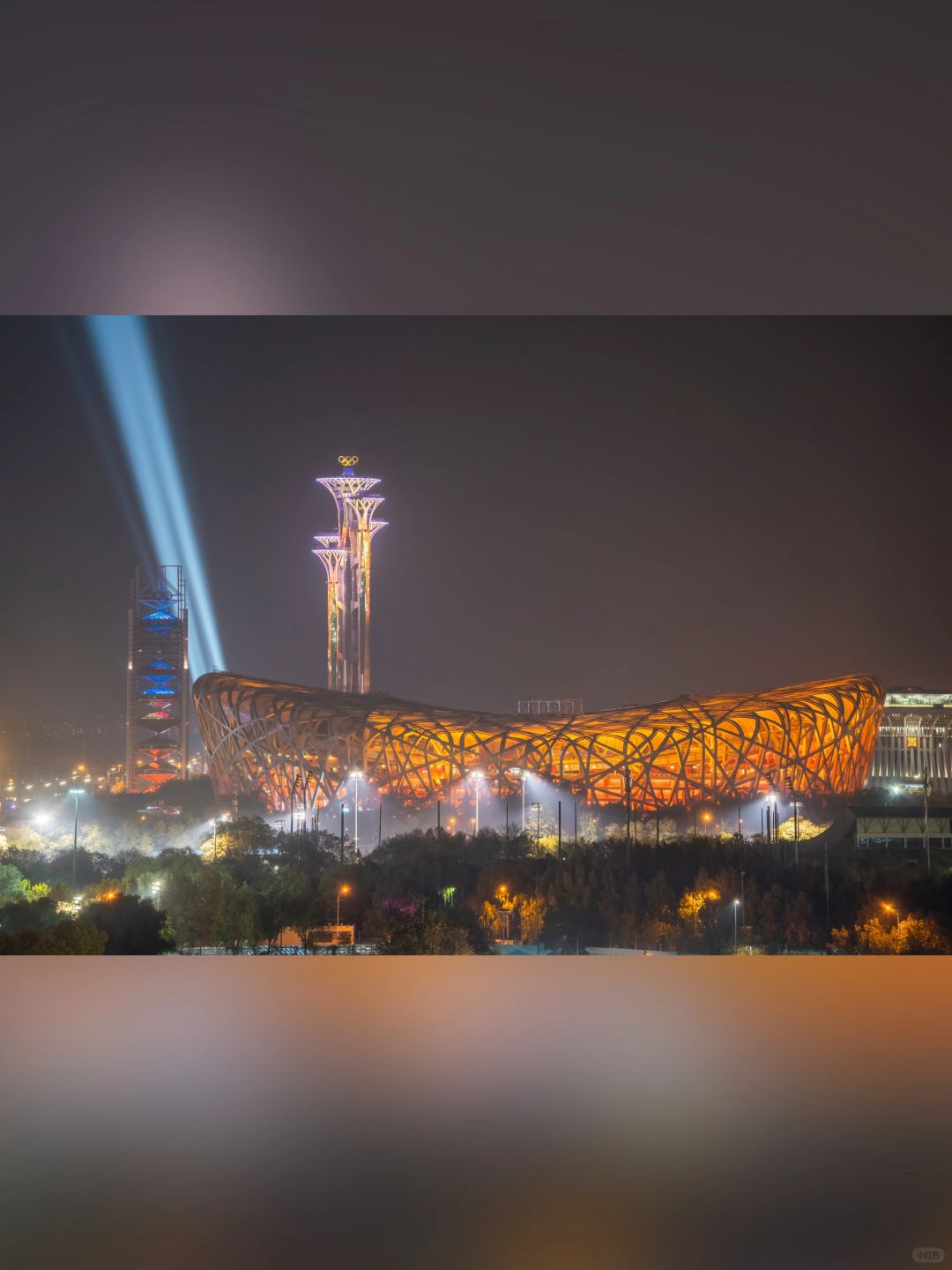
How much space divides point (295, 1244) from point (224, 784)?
360 inches

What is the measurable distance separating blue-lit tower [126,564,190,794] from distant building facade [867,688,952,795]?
19.0ft

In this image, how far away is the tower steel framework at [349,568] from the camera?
9219 millimetres

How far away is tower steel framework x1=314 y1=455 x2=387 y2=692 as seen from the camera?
922 centimetres

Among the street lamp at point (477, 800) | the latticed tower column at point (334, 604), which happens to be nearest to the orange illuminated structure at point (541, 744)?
the street lamp at point (477, 800)

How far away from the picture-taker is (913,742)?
11773mm

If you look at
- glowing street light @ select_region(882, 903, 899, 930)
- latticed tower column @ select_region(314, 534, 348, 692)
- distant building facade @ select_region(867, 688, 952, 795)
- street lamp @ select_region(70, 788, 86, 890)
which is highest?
latticed tower column @ select_region(314, 534, 348, 692)

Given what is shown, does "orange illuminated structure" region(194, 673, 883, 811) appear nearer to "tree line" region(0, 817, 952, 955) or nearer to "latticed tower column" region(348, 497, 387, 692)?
"latticed tower column" region(348, 497, 387, 692)

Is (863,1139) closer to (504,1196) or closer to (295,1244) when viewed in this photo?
(504,1196)

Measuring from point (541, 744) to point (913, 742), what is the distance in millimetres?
4440

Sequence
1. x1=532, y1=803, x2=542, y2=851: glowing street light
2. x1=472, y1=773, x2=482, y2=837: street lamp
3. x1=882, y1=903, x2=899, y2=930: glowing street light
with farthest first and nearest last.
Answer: x1=472, y1=773, x2=482, y2=837: street lamp < x1=532, y1=803, x2=542, y2=851: glowing street light < x1=882, y1=903, x2=899, y2=930: glowing street light

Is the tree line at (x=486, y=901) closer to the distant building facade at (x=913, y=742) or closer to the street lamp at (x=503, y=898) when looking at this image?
the street lamp at (x=503, y=898)

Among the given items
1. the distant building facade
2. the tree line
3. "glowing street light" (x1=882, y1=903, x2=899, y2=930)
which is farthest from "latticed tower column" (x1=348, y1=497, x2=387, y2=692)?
the distant building facade
